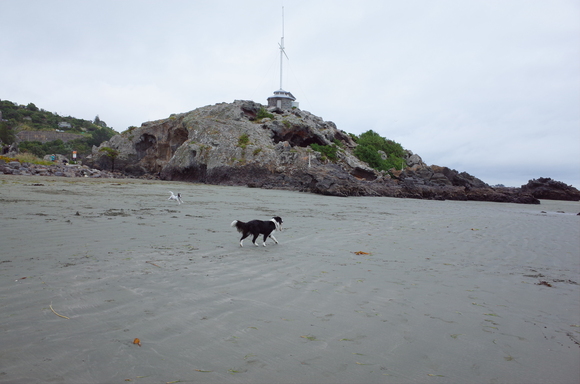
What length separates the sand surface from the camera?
2.41 m

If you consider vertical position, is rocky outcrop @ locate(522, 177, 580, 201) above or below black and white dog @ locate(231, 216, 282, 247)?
above

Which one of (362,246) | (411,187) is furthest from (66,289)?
(411,187)

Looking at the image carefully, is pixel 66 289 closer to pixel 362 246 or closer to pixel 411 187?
pixel 362 246

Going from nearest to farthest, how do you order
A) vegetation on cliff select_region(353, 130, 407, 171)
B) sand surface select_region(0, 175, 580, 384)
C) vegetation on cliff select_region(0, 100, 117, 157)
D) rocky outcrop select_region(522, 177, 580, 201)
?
sand surface select_region(0, 175, 580, 384) < rocky outcrop select_region(522, 177, 580, 201) < vegetation on cliff select_region(353, 130, 407, 171) < vegetation on cliff select_region(0, 100, 117, 157)

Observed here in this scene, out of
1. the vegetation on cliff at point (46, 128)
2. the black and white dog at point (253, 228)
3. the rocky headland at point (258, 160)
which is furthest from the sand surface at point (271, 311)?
the vegetation on cliff at point (46, 128)

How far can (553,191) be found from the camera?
1407 inches

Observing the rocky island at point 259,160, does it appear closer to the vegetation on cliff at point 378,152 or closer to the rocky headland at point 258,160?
the rocky headland at point 258,160

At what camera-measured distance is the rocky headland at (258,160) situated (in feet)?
89.8

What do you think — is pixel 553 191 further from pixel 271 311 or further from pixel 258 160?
pixel 271 311

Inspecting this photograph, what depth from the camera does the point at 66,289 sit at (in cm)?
359

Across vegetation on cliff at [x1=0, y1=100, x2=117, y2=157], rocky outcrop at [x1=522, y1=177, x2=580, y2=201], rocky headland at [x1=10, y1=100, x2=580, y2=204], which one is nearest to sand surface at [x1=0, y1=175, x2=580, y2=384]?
rocky headland at [x1=10, y1=100, x2=580, y2=204]

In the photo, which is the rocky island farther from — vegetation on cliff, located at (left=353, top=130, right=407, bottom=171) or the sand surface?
the sand surface

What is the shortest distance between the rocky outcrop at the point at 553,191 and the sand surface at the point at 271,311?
35877mm

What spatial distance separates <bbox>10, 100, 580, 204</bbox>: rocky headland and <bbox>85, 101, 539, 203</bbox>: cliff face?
7 centimetres
